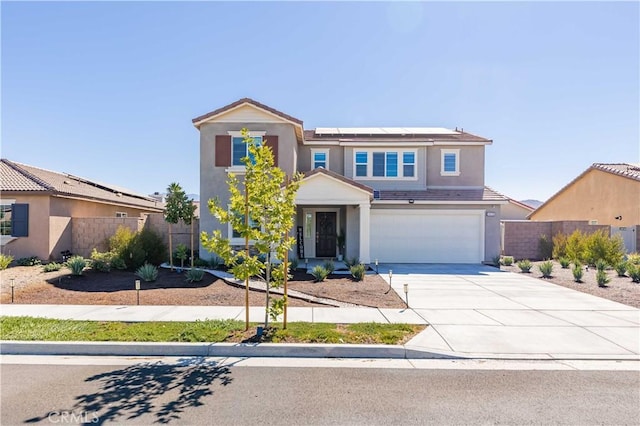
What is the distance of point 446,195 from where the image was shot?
53.0 ft

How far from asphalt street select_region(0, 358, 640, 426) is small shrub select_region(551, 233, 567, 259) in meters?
14.2

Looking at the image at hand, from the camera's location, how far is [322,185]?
14352mm

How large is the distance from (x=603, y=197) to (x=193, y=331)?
28.0 m

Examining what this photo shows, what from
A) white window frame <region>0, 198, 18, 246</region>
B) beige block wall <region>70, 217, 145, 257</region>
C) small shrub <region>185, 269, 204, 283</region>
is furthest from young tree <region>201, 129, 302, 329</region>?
white window frame <region>0, 198, 18, 246</region>

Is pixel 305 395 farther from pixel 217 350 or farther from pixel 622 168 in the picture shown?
pixel 622 168

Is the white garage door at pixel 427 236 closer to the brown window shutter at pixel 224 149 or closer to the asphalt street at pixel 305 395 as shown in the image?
the brown window shutter at pixel 224 149

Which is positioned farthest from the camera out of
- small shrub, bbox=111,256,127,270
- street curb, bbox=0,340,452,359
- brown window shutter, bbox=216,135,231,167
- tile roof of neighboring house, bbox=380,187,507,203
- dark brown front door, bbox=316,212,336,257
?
dark brown front door, bbox=316,212,336,257

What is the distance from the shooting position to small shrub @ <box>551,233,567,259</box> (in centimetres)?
1686

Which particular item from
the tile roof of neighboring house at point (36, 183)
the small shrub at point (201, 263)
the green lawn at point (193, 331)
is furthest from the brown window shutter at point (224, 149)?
the green lawn at point (193, 331)

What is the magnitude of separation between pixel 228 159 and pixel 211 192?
5.49 ft

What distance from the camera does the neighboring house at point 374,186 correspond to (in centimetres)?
1458

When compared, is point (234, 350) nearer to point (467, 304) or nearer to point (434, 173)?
point (467, 304)

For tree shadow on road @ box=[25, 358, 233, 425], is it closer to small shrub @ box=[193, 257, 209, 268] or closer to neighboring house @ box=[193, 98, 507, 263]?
small shrub @ box=[193, 257, 209, 268]

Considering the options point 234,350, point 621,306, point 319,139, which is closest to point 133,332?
point 234,350
